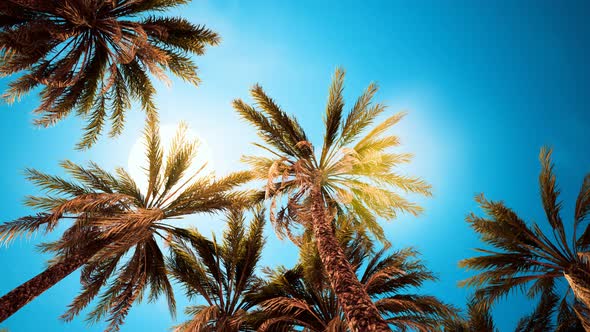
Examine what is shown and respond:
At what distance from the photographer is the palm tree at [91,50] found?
751cm

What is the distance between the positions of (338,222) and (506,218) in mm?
4813

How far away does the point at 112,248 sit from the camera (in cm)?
706

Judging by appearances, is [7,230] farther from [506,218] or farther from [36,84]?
[506,218]

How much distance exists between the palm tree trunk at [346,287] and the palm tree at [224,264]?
2.76 m

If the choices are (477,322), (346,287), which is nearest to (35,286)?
(346,287)

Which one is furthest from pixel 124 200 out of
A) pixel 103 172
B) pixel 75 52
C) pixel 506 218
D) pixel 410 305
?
pixel 506 218

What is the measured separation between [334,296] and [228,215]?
138 inches

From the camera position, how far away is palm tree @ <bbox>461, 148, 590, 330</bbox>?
885 cm

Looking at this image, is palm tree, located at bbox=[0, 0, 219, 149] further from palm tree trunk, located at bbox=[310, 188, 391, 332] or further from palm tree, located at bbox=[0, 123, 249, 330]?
palm tree trunk, located at bbox=[310, 188, 391, 332]

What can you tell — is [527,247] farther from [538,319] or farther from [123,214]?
[123,214]

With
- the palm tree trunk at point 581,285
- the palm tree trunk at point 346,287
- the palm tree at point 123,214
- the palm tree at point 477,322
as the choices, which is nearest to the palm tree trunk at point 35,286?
the palm tree at point 123,214

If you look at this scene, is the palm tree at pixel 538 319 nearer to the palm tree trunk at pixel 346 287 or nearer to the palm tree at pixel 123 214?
the palm tree trunk at pixel 346 287

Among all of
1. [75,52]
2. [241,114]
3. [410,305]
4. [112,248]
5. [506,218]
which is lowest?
[410,305]

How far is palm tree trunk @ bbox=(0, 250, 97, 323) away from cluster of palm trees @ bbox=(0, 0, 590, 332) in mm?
41
